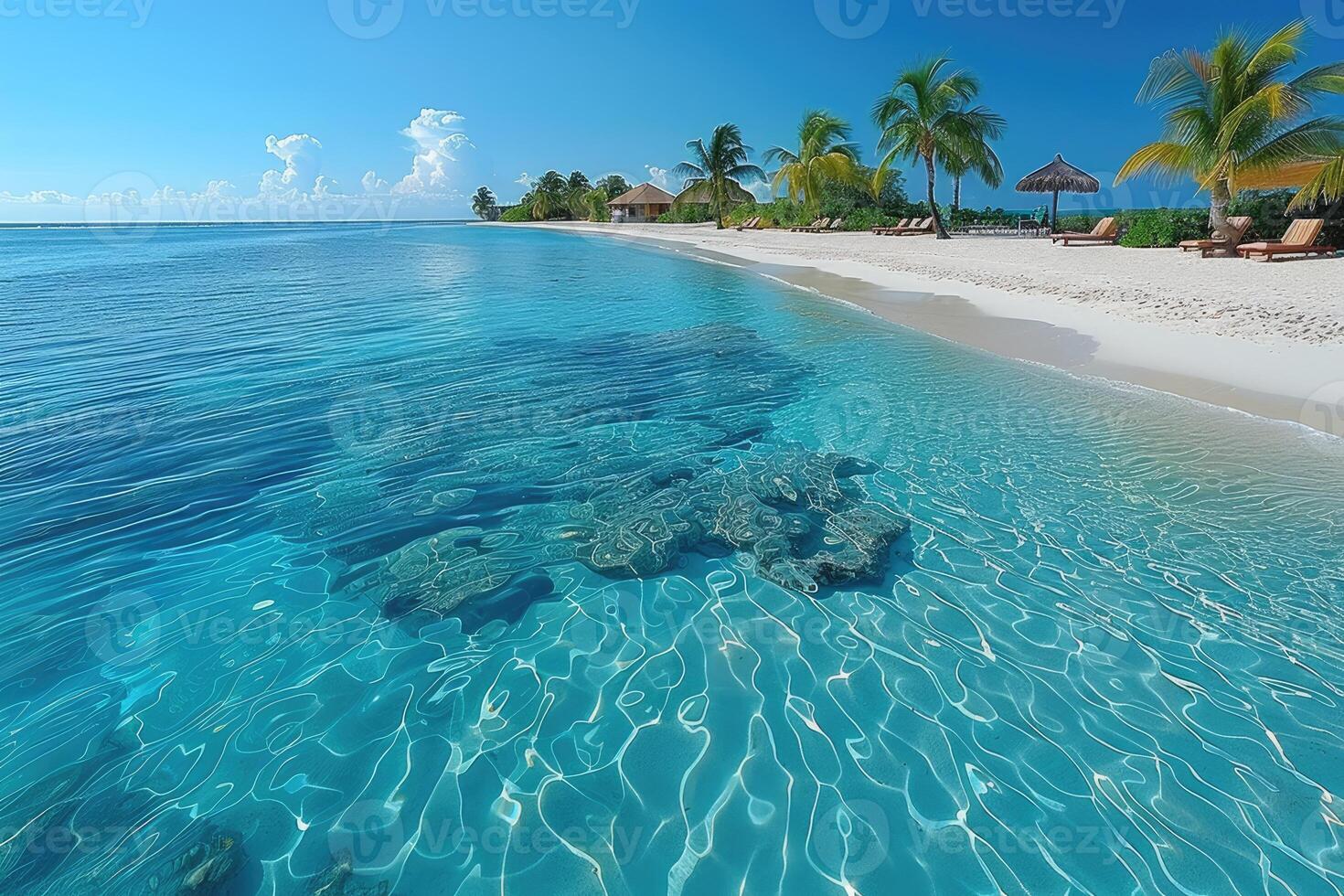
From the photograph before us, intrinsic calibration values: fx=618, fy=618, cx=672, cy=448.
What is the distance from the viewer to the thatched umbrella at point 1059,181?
2816 cm

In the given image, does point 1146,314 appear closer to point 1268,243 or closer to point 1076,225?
point 1268,243

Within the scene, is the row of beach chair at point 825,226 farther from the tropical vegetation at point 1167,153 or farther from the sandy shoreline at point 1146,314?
the sandy shoreline at point 1146,314

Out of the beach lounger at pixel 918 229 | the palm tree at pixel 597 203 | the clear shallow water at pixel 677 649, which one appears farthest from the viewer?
the palm tree at pixel 597 203

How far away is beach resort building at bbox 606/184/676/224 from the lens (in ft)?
237

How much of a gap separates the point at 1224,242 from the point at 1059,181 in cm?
1424

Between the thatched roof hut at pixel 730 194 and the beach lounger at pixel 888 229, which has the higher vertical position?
the thatched roof hut at pixel 730 194

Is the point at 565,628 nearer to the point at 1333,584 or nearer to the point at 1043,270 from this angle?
the point at 1333,584

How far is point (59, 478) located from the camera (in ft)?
20.7

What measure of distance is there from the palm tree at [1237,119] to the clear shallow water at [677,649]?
14720mm

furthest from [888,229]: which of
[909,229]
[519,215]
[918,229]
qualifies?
[519,215]

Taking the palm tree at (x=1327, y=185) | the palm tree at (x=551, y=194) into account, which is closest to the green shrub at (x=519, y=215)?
the palm tree at (x=551, y=194)

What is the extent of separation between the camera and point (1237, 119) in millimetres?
15820

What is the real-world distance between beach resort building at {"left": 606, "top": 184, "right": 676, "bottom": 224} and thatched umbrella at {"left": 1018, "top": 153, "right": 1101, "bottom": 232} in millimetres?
47975

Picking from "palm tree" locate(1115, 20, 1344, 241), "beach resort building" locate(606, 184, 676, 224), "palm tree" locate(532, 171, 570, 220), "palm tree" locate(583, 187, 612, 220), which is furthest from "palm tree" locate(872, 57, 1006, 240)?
"palm tree" locate(532, 171, 570, 220)
